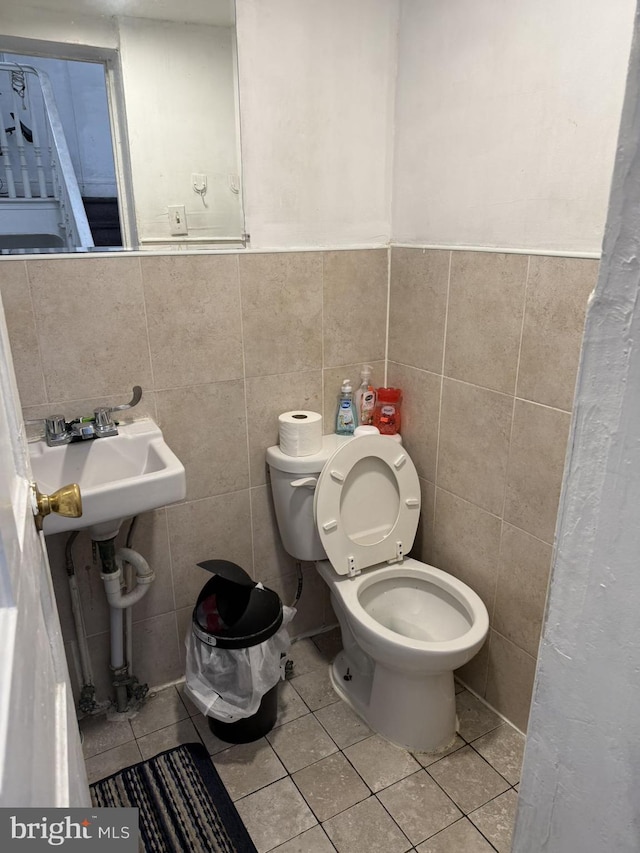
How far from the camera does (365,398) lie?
2031mm

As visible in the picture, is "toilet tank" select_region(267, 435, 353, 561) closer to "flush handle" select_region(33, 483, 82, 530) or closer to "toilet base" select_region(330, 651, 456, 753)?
"toilet base" select_region(330, 651, 456, 753)

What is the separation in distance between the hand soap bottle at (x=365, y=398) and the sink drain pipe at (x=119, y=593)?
0.84 meters

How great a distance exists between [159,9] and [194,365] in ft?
3.03

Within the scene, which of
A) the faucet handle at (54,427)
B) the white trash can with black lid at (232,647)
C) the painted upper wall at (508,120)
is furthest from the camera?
the white trash can with black lid at (232,647)

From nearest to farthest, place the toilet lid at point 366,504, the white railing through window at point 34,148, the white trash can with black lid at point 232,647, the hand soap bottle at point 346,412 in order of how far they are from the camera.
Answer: the white railing through window at point 34,148 < the white trash can with black lid at point 232,647 < the toilet lid at point 366,504 < the hand soap bottle at point 346,412

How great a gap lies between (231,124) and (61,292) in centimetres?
66

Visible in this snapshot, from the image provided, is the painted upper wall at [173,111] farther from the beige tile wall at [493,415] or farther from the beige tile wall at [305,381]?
the beige tile wall at [493,415]

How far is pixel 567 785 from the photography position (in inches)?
19.5

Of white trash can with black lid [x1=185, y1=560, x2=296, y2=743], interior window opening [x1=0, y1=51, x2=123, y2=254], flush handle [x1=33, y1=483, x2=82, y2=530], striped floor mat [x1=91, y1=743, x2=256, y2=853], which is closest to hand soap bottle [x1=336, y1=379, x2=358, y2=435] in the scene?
white trash can with black lid [x1=185, y1=560, x2=296, y2=743]

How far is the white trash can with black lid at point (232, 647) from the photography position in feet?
5.47

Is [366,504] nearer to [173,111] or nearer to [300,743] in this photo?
[300,743]

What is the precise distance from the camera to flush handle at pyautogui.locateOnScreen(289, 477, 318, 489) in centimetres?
186

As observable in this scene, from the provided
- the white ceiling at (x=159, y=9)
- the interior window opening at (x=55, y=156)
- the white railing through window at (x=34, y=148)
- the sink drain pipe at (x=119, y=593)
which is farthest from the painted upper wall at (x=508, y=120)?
the sink drain pipe at (x=119, y=593)

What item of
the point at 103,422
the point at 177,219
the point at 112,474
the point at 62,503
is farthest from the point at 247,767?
the point at 177,219
